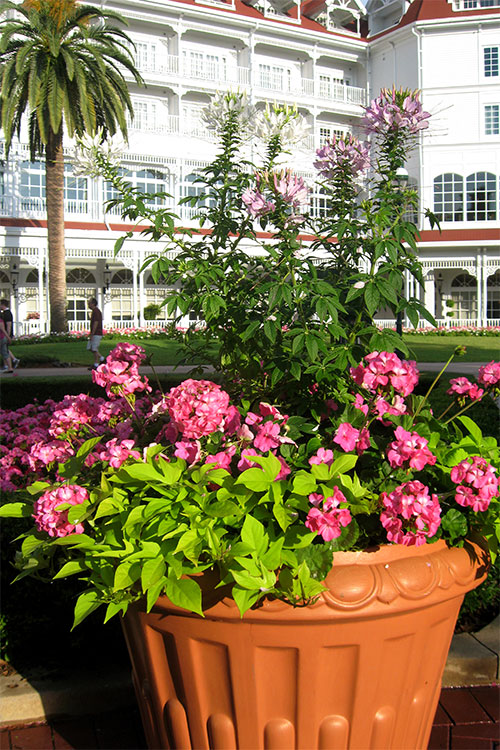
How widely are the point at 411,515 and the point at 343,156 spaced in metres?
1.44

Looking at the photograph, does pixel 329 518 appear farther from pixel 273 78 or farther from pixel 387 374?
pixel 273 78

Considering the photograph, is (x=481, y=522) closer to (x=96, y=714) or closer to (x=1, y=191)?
(x=96, y=714)

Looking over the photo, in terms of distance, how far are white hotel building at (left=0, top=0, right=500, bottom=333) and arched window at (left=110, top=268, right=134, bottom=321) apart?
5 centimetres

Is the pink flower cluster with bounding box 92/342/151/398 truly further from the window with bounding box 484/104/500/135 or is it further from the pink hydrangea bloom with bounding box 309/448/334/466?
the window with bounding box 484/104/500/135

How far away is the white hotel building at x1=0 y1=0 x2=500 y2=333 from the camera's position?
95.7ft

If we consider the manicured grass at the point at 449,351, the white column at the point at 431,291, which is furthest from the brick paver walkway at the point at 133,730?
the white column at the point at 431,291

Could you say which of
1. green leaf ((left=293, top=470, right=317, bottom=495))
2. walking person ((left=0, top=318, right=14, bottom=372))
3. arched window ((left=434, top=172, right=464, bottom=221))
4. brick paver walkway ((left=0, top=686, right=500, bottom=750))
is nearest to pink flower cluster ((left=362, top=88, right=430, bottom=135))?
green leaf ((left=293, top=470, right=317, bottom=495))

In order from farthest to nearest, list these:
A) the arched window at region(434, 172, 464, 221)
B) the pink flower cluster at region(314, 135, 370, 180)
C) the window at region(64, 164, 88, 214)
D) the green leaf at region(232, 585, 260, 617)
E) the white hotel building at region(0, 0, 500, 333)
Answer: the arched window at region(434, 172, 464, 221)
the white hotel building at region(0, 0, 500, 333)
the window at region(64, 164, 88, 214)
the pink flower cluster at region(314, 135, 370, 180)
the green leaf at region(232, 585, 260, 617)

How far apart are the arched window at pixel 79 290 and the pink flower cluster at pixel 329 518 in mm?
28374

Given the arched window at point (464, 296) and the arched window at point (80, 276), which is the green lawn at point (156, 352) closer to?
the arched window at point (80, 276)

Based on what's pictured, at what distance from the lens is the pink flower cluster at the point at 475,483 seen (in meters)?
1.76

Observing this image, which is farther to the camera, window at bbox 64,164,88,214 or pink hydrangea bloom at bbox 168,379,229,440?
window at bbox 64,164,88,214

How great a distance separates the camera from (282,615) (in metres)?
1.61

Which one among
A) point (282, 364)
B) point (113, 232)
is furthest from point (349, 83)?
point (282, 364)
